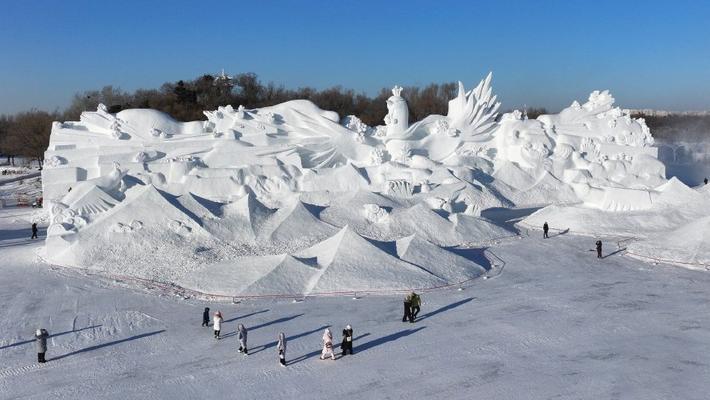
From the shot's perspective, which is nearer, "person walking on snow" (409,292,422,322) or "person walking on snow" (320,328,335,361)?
"person walking on snow" (320,328,335,361)

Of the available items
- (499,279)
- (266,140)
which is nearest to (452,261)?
(499,279)

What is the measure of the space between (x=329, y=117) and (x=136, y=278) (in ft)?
52.0

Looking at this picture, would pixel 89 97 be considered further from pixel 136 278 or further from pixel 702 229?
pixel 702 229

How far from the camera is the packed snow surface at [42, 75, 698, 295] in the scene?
17953mm

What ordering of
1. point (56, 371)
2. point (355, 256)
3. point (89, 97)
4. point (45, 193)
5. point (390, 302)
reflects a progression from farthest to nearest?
point (89, 97) → point (45, 193) → point (355, 256) → point (390, 302) → point (56, 371)

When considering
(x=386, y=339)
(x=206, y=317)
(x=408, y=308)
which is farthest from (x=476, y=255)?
(x=206, y=317)

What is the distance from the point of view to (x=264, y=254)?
778 inches

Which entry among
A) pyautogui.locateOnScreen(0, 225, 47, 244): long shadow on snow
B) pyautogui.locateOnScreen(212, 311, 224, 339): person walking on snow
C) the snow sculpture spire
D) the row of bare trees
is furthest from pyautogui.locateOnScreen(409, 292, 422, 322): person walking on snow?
the row of bare trees

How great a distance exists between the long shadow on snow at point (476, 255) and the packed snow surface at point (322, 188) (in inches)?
19.3

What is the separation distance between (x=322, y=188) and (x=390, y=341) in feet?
50.4

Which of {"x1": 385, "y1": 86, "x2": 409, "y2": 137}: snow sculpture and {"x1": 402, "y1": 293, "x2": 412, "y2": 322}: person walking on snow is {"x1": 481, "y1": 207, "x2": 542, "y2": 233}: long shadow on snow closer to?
{"x1": 385, "y1": 86, "x2": 409, "y2": 137}: snow sculpture

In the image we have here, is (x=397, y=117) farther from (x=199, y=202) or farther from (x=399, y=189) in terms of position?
(x=199, y=202)

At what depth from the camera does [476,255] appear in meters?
20.1

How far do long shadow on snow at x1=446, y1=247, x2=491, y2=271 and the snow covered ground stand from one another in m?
0.76
